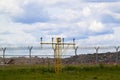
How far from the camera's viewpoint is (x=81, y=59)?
6694 centimetres

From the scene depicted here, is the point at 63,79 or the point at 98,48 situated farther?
the point at 98,48

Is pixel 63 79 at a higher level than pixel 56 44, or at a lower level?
lower

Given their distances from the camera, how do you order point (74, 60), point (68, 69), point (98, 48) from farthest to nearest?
point (74, 60) < point (98, 48) < point (68, 69)

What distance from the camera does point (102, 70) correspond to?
40.9 meters

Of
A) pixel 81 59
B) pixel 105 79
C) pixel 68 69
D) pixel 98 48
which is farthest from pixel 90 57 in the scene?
pixel 105 79

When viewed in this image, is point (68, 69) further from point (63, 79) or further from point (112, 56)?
point (112, 56)

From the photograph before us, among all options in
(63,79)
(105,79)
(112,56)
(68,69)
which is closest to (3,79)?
(63,79)

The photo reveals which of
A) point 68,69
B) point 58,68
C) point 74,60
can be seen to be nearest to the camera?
point 58,68

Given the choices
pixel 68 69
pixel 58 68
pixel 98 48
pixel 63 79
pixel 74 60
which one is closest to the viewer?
pixel 63 79

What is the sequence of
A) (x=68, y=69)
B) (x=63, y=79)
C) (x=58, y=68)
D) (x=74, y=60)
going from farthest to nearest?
(x=74, y=60) < (x=68, y=69) < (x=58, y=68) < (x=63, y=79)

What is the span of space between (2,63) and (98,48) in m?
12.8

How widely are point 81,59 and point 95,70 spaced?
25907 mm

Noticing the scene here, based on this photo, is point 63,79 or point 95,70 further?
point 95,70

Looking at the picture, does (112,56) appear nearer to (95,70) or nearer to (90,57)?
(90,57)
